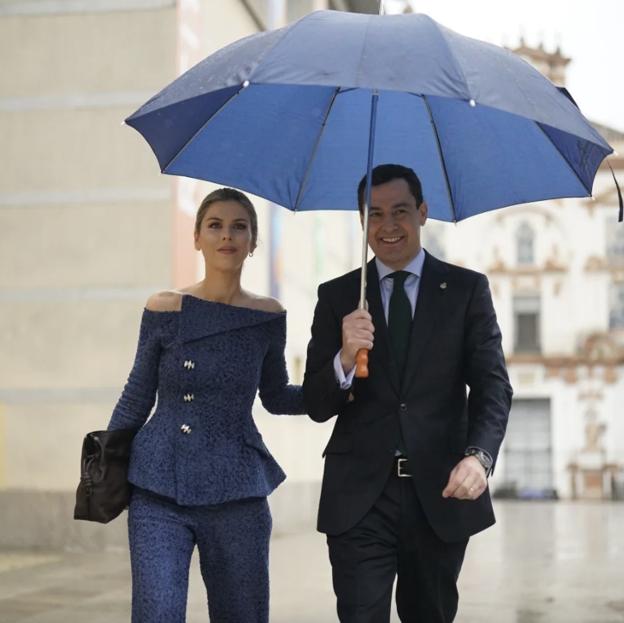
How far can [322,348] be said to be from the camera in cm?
384

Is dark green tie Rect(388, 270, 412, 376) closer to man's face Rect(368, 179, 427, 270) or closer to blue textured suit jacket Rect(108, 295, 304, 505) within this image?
man's face Rect(368, 179, 427, 270)

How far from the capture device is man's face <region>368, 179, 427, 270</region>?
3.88 metres

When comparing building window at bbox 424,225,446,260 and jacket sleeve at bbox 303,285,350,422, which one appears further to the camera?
building window at bbox 424,225,446,260

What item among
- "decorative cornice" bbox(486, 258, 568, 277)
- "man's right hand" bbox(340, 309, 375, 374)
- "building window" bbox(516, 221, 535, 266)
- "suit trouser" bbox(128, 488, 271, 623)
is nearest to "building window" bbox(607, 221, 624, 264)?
"decorative cornice" bbox(486, 258, 568, 277)

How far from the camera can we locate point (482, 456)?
361cm

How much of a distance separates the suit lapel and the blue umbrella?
0.71 ft

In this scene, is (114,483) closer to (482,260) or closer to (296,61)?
(296,61)

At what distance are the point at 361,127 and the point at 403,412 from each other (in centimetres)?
127

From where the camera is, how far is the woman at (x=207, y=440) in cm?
374

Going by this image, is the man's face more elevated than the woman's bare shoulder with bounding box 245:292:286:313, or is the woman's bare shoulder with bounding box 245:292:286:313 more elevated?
the man's face

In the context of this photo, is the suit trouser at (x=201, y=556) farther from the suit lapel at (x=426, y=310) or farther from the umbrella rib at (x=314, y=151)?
the umbrella rib at (x=314, y=151)

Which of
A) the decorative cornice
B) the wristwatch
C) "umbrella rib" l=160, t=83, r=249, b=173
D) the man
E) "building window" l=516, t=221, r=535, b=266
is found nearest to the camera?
the wristwatch

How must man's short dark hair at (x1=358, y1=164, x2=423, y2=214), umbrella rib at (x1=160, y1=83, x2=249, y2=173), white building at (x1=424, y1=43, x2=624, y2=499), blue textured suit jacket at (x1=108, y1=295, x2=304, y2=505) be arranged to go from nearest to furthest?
blue textured suit jacket at (x1=108, y1=295, x2=304, y2=505) < man's short dark hair at (x1=358, y1=164, x2=423, y2=214) < umbrella rib at (x1=160, y1=83, x2=249, y2=173) < white building at (x1=424, y1=43, x2=624, y2=499)

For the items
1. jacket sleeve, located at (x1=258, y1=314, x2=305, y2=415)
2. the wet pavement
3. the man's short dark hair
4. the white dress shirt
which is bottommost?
the wet pavement
